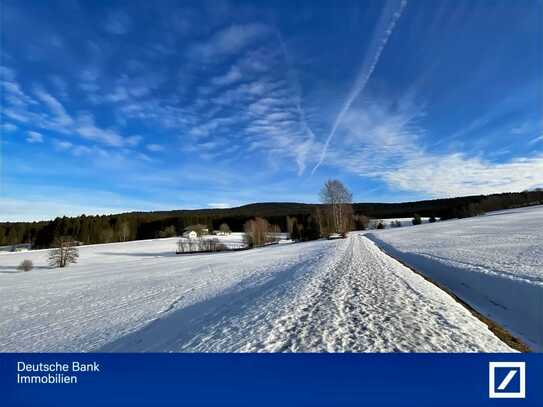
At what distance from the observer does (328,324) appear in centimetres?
608

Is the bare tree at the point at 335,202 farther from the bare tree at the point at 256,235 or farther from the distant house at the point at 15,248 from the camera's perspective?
the distant house at the point at 15,248

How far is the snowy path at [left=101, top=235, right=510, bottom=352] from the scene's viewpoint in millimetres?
5152

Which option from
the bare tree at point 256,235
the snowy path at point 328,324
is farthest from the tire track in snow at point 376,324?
the bare tree at point 256,235

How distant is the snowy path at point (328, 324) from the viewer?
16.9ft

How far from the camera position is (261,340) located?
5453 mm
